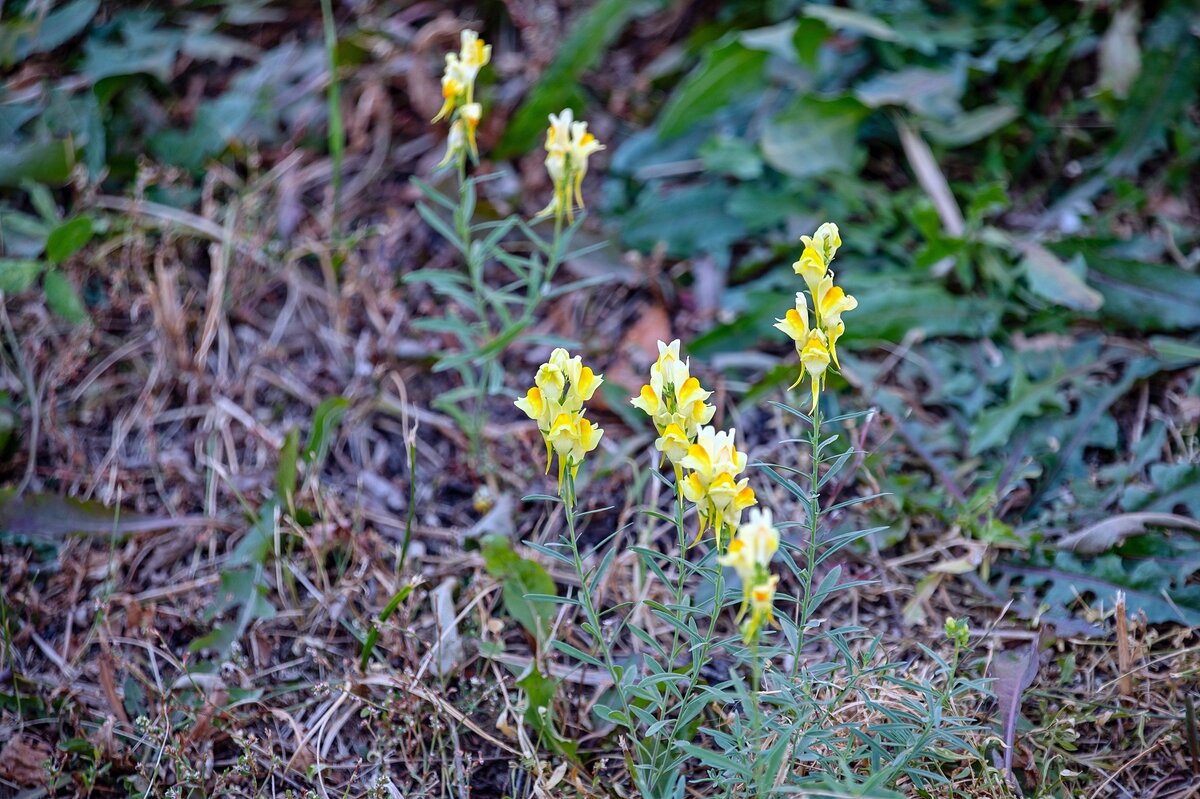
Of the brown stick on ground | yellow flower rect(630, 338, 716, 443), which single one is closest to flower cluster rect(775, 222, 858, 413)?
yellow flower rect(630, 338, 716, 443)

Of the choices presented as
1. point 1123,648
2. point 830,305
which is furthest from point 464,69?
point 1123,648

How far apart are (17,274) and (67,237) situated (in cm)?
17

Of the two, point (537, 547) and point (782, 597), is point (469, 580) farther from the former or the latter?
point (782, 597)

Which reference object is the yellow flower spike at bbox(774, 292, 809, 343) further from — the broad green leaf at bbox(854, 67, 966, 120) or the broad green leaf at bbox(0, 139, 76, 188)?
the broad green leaf at bbox(0, 139, 76, 188)

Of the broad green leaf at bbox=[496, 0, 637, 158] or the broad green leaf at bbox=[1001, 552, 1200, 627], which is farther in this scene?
the broad green leaf at bbox=[496, 0, 637, 158]

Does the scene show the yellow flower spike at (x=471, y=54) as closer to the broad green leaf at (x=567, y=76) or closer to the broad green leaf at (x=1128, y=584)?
the broad green leaf at (x=567, y=76)

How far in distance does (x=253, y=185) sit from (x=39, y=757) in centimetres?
178

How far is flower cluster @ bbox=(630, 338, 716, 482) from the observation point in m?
1.45

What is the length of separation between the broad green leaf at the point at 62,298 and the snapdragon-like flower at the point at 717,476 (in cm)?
207

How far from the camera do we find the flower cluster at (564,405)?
148 centimetres

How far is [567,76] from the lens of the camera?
10.2ft

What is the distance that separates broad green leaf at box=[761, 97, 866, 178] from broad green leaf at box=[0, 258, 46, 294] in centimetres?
212

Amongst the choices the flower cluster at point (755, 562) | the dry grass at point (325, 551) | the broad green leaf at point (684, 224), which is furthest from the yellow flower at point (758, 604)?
the broad green leaf at point (684, 224)

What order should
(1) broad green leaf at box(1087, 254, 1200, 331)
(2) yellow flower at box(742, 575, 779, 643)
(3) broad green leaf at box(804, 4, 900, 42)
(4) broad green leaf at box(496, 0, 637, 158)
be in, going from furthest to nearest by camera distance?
(4) broad green leaf at box(496, 0, 637, 158) → (3) broad green leaf at box(804, 4, 900, 42) → (1) broad green leaf at box(1087, 254, 1200, 331) → (2) yellow flower at box(742, 575, 779, 643)
